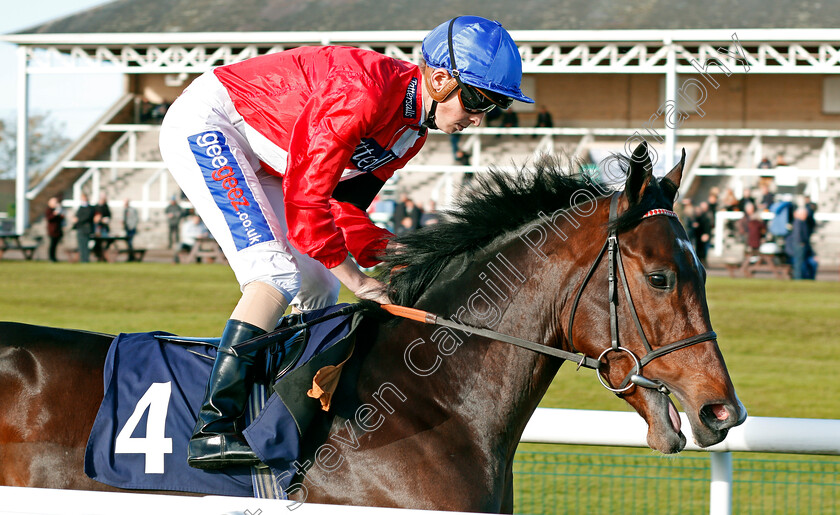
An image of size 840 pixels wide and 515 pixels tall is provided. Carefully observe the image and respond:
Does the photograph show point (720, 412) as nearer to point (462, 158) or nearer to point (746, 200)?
point (746, 200)

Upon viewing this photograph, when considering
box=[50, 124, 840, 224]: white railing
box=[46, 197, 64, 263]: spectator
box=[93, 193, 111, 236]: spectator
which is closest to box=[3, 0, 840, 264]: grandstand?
box=[50, 124, 840, 224]: white railing

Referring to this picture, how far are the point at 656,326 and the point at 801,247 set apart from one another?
46.9ft

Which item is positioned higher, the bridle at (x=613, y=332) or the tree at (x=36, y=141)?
the tree at (x=36, y=141)

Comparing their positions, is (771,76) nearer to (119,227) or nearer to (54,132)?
(119,227)

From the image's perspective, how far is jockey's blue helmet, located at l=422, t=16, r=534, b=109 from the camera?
2.42 m

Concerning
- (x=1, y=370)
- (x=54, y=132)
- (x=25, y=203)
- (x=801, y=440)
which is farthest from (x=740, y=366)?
(x=54, y=132)

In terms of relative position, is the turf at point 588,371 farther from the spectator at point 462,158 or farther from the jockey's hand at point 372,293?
the spectator at point 462,158

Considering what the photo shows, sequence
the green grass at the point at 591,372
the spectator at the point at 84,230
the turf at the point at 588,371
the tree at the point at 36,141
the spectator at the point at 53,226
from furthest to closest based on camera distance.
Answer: the tree at the point at 36,141, the spectator at the point at 53,226, the spectator at the point at 84,230, the turf at the point at 588,371, the green grass at the point at 591,372

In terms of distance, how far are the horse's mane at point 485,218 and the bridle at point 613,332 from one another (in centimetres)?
14

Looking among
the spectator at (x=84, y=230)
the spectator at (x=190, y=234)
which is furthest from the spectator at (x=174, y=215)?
the spectator at (x=84, y=230)

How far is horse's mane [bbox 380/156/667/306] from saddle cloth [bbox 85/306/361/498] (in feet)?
0.79

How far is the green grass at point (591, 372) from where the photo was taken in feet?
13.9

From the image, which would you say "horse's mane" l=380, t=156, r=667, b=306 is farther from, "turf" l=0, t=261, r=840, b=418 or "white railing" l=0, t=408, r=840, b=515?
"turf" l=0, t=261, r=840, b=418

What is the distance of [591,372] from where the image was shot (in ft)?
26.7
